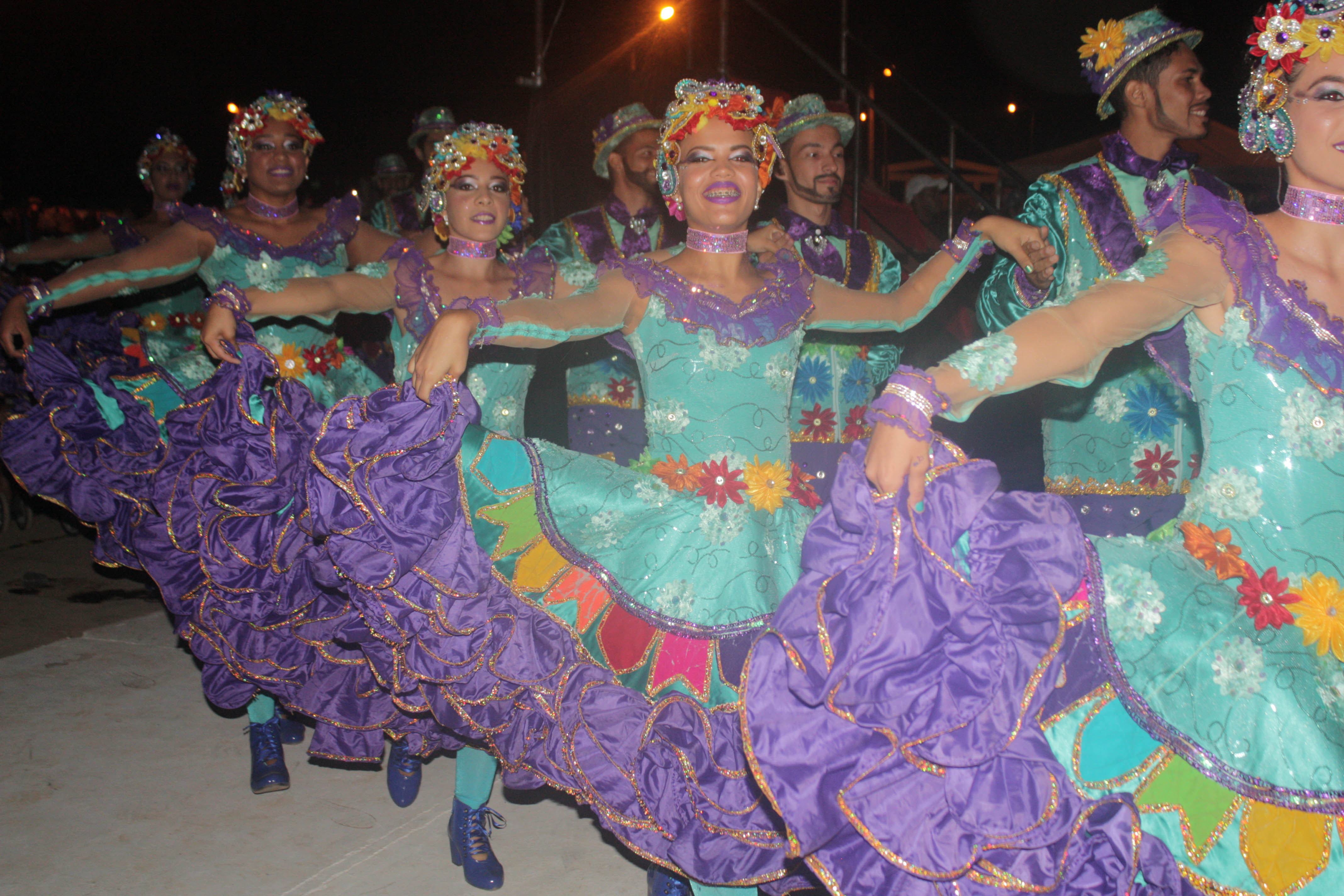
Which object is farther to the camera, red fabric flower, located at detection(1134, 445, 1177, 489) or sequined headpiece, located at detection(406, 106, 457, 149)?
sequined headpiece, located at detection(406, 106, 457, 149)

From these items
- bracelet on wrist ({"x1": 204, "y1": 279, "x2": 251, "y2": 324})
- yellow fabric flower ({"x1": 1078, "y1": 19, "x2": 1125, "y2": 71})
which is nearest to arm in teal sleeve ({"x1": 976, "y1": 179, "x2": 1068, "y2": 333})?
yellow fabric flower ({"x1": 1078, "y1": 19, "x2": 1125, "y2": 71})

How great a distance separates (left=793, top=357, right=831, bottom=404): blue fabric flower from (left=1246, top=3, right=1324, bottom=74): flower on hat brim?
2.59 metres

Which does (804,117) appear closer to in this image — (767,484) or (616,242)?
(616,242)

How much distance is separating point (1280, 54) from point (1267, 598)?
36.6 inches

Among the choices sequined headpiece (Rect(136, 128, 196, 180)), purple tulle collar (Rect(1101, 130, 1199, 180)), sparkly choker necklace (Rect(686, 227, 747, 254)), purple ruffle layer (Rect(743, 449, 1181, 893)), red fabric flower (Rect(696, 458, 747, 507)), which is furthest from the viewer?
sequined headpiece (Rect(136, 128, 196, 180))

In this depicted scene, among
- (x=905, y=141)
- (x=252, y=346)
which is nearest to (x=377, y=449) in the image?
(x=252, y=346)

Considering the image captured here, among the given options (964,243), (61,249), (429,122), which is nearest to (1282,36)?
(964,243)

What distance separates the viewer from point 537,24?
20.1ft

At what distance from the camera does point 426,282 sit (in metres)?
3.29

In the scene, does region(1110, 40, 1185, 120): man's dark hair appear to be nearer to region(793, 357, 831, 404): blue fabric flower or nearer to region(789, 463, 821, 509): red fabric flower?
region(793, 357, 831, 404): blue fabric flower

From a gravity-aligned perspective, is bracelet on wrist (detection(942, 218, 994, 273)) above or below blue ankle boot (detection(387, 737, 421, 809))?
above

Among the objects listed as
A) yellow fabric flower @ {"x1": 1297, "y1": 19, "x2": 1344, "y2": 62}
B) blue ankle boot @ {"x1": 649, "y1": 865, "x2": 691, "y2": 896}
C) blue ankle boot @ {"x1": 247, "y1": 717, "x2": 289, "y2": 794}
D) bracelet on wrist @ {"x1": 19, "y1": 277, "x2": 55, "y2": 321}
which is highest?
yellow fabric flower @ {"x1": 1297, "y1": 19, "x2": 1344, "y2": 62}

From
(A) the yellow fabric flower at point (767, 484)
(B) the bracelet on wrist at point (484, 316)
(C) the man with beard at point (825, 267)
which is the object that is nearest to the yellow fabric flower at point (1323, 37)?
(A) the yellow fabric flower at point (767, 484)

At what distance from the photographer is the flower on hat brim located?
66.7 inches
